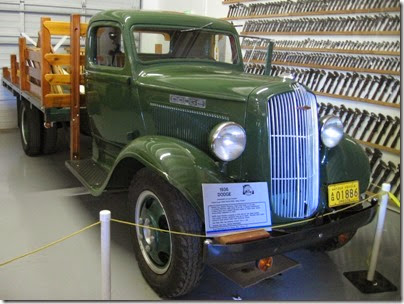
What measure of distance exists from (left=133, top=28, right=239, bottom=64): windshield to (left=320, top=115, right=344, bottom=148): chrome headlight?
4.54 ft

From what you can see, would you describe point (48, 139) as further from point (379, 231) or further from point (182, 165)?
point (379, 231)

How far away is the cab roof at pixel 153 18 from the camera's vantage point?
3449mm

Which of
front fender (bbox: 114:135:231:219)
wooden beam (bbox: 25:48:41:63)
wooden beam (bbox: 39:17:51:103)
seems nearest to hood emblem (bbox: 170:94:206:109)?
front fender (bbox: 114:135:231:219)

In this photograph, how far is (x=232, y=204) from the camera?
223 centimetres

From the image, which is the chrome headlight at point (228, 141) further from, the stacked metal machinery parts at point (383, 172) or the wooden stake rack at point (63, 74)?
the stacked metal machinery parts at point (383, 172)

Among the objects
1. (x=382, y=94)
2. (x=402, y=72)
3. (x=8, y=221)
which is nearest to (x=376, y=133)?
(x=382, y=94)

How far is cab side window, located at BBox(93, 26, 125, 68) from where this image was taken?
3.52m

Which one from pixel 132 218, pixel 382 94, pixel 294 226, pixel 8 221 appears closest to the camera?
pixel 294 226

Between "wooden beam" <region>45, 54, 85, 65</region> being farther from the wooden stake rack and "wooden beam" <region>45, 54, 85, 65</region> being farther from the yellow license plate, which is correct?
the yellow license plate

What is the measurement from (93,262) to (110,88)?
147cm

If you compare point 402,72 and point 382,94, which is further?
point 382,94

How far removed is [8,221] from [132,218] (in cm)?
149

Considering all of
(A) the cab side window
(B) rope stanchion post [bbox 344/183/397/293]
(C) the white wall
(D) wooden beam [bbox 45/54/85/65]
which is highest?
(C) the white wall

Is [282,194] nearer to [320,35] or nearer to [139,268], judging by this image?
[139,268]
